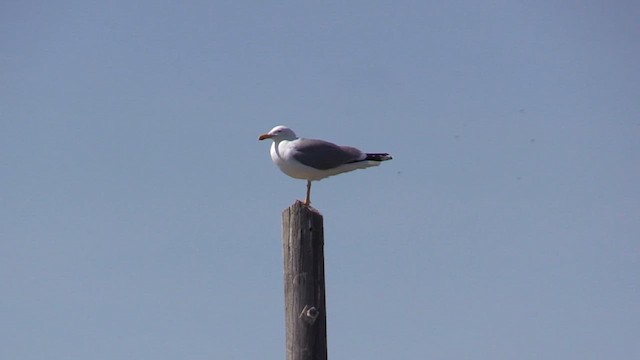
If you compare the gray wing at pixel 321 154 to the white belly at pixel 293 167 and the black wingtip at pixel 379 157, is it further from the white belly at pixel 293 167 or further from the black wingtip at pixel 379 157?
the black wingtip at pixel 379 157

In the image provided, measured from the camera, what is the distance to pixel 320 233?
771 centimetres

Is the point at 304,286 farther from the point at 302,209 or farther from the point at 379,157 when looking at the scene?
the point at 379,157

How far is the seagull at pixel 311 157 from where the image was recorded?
11992 mm

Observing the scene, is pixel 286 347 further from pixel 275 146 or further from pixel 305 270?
pixel 275 146

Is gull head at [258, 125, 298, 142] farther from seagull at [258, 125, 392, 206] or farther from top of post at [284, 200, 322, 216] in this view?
top of post at [284, 200, 322, 216]

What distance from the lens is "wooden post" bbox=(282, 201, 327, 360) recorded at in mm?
7445

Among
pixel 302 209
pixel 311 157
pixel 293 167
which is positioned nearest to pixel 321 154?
pixel 311 157

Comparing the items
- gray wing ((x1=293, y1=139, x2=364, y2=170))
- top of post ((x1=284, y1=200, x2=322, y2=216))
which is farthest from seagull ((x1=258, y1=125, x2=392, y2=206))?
top of post ((x1=284, y1=200, x2=322, y2=216))

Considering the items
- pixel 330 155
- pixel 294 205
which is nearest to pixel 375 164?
pixel 330 155

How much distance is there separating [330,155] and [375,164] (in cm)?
72

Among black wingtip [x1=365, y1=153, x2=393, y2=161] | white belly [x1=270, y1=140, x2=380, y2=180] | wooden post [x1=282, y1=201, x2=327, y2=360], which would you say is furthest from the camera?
black wingtip [x1=365, y1=153, x2=393, y2=161]

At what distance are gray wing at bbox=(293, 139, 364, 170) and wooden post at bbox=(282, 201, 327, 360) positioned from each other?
167 inches

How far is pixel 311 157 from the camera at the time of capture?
39.4 ft

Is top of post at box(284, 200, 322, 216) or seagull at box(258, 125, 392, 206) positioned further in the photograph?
seagull at box(258, 125, 392, 206)
